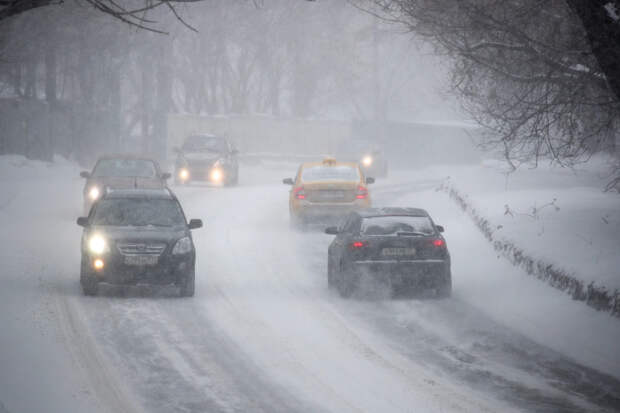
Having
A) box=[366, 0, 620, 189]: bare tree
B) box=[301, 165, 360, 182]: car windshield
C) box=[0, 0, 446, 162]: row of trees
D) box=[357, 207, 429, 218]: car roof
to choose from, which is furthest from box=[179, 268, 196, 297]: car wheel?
box=[0, 0, 446, 162]: row of trees

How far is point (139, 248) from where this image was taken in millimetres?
14992

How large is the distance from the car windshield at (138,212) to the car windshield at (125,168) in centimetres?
1070

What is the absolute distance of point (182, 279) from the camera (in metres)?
15.2

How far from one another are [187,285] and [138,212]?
167cm

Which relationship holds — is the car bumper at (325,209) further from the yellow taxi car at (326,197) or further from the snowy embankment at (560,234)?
the snowy embankment at (560,234)

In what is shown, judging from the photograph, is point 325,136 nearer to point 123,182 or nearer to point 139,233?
point 123,182

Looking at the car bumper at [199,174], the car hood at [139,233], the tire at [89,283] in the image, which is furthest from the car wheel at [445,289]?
the car bumper at [199,174]

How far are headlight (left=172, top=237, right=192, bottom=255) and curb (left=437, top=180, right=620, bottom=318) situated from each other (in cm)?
581

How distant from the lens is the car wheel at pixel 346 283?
612 inches

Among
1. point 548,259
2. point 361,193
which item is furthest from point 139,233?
point 361,193

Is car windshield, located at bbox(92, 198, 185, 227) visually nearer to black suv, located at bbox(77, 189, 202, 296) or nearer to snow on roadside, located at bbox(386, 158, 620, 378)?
black suv, located at bbox(77, 189, 202, 296)

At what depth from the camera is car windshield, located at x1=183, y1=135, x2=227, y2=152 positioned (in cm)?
3812

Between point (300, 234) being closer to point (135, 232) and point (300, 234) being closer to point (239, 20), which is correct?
point (135, 232)

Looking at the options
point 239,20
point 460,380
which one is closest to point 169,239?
point 460,380
